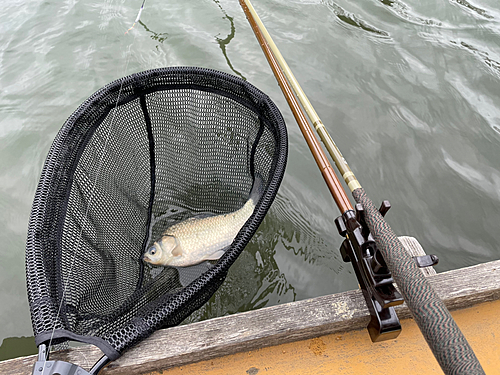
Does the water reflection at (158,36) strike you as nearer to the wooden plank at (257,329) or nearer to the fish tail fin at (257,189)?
the fish tail fin at (257,189)

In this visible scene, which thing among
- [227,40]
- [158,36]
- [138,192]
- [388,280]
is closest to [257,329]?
[388,280]

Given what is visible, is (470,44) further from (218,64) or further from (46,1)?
(46,1)

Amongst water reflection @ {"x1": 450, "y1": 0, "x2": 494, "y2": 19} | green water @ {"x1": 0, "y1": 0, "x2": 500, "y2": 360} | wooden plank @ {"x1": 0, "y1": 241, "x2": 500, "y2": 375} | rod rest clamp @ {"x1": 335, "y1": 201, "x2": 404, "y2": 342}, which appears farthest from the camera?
water reflection @ {"x1": 450, "y1": 0, "x2": 494, "y2": 19}

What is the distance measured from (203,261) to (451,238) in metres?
1.95

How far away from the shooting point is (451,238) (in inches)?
102

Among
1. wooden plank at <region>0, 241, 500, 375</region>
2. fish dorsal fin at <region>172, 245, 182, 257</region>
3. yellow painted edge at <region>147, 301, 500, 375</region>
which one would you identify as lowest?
fish dorsal fin at <region>172, 245, 182, 257</region>

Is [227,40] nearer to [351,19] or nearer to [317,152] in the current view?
[351,19]

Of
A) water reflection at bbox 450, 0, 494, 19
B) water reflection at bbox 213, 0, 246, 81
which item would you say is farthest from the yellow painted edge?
water reflection at bbox 450, 0, 494, 19

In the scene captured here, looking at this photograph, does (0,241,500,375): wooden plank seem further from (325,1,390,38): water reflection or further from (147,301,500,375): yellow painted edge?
(325,1,390,38): water reflection

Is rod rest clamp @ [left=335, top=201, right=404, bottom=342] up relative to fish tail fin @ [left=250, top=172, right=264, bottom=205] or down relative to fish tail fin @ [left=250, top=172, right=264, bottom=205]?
up

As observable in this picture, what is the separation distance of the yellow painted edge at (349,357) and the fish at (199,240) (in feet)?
2.69

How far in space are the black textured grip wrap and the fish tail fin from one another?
0.98 metres

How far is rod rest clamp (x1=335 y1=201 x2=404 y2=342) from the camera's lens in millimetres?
1135

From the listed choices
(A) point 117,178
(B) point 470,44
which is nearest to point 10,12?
(A) point 117,178
